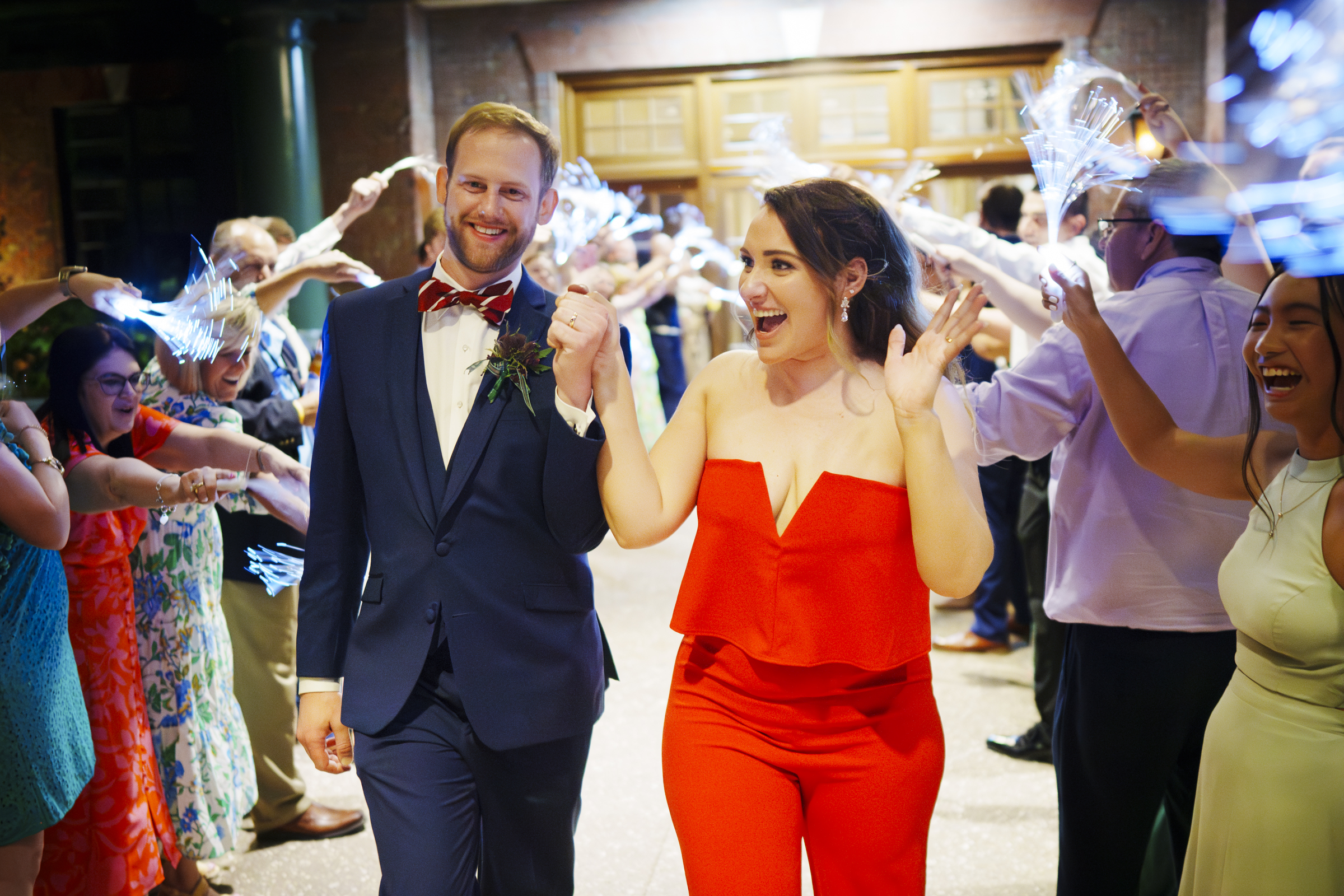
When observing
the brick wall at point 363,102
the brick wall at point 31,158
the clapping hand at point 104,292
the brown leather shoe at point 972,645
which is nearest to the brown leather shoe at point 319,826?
the clapping hand at point 104,292

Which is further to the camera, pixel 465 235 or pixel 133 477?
pixel 133 477

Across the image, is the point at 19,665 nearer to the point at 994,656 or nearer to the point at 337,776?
the point at 337,776

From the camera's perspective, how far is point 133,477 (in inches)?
94.2

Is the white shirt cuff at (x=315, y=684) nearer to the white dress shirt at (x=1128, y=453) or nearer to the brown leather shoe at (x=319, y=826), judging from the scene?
the white dress shirt at (x=1128, y=453)

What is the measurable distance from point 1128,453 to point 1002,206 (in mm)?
2873

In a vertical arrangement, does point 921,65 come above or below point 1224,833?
above

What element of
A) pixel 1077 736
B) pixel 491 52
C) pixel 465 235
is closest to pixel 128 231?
pixel 491 52

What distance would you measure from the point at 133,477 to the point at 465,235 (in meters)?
1.07

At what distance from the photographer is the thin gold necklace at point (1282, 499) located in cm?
169

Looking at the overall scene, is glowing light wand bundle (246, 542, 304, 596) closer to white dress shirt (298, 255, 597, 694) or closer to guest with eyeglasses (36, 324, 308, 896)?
guest with eyeglasses (36, 324, 308, 896)

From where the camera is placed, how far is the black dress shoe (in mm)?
3889

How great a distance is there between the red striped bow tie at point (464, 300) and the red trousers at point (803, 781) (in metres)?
0.73

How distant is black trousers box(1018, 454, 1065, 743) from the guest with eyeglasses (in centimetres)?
266

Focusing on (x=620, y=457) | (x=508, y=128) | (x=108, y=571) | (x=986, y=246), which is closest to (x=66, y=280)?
(x=108, y=571)
